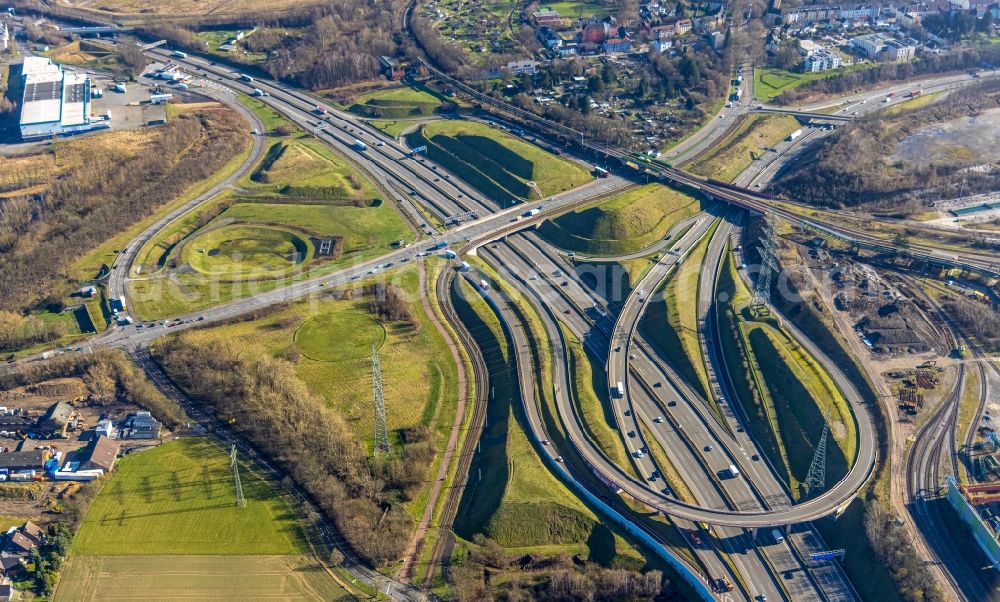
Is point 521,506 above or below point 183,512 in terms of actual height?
above

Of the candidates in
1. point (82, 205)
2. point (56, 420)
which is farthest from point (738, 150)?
point (82, 205)

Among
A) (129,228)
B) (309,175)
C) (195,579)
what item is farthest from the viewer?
(309,175)

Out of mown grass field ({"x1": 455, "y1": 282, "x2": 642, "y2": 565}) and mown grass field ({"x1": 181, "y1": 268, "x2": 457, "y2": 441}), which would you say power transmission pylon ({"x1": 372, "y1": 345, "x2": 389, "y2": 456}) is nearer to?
mown grass field ({"x1": 181, "y1": 268, "x2": 457, "y2": 441})

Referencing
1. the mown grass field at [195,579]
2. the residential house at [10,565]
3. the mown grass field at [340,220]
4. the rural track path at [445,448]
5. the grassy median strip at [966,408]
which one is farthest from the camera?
the mown grass field at [340,220]

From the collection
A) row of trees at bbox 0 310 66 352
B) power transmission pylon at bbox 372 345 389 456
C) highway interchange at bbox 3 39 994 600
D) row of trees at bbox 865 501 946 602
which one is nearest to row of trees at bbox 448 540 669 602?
highway interchange at bbox 3 39 994 600

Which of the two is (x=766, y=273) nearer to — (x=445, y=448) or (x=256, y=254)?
(x=445, y=448)

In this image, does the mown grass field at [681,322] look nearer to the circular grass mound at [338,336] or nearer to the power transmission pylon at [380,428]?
the circular grass mound at [338,336]

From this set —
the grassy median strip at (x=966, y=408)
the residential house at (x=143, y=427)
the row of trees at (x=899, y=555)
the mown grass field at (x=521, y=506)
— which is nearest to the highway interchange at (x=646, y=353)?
the mown grass field at (x=521, y=506)

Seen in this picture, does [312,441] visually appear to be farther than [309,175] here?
No
